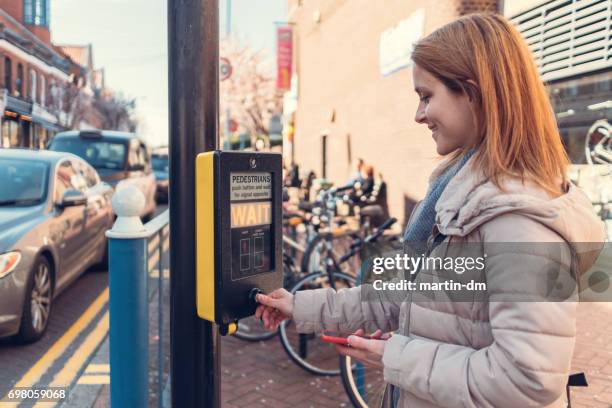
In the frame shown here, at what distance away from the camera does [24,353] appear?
4.16m

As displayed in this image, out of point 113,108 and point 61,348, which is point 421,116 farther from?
point 113,108

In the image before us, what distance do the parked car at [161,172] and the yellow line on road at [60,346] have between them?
10794 millimetres

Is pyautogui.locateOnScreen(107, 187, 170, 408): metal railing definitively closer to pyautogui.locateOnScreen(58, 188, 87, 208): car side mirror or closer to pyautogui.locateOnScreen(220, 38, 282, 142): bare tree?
pyautogui.locateOnScreen(58, 188, 87, 208): car side mirror

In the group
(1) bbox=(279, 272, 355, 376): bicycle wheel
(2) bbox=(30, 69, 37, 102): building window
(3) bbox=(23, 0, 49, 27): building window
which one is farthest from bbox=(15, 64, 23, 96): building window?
(1) bbox=(279, 272, 355, 376): bicycle wheel

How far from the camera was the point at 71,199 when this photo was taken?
4922mm

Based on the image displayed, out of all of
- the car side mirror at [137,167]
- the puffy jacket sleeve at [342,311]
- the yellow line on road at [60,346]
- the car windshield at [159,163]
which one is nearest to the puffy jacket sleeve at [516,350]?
the puffy jacket sleeve at [342,311]

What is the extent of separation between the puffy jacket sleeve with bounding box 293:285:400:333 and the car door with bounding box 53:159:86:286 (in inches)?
148

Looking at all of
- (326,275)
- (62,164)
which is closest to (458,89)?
(326,275)

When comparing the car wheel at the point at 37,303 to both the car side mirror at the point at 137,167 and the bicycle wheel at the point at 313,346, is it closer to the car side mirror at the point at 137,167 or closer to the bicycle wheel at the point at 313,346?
the bicycle wheel at the point at 313,346

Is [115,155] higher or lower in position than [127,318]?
higher

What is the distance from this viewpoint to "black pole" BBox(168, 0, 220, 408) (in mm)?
1587

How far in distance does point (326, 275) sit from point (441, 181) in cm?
298

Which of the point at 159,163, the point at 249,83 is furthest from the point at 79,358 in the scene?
the point at 249,83

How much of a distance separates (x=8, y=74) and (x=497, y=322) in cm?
288
